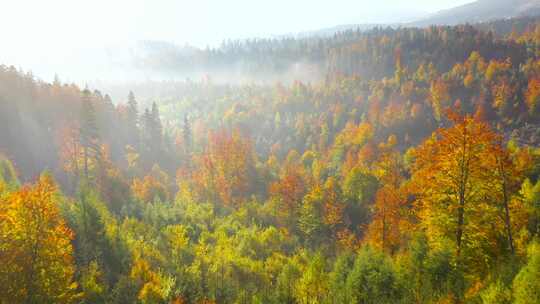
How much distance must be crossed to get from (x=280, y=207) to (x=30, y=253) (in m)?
42.9

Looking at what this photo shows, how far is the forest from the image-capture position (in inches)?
717

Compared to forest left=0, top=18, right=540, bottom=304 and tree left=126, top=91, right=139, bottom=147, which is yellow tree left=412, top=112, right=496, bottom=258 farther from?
tree left=126, top=91, right=139, bottom=147

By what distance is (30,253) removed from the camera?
2047 cm

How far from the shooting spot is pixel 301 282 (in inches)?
1122

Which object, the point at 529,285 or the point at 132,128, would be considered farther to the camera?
the point at 132,128

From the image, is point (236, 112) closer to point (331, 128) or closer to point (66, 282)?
point (331, 128)

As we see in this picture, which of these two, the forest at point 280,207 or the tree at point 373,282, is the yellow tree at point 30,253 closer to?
the forest at point 280,207

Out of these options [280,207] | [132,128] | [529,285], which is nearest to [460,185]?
[529,285]

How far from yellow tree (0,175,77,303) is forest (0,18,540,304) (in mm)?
68

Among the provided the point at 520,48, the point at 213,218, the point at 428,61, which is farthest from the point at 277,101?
the point at 213,218

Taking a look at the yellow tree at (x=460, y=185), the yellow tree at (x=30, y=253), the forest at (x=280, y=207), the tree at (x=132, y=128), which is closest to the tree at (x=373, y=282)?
the forest at (x=280, y=207)

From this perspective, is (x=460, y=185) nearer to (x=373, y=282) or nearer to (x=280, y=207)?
(x=373, y=282)

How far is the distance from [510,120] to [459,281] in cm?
11917

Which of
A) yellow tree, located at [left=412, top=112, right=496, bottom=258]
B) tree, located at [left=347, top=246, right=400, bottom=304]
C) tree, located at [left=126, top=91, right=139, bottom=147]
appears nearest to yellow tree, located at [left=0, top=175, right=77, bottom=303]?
tree, located at [left=347, top=246, right=400, bottom=304]
